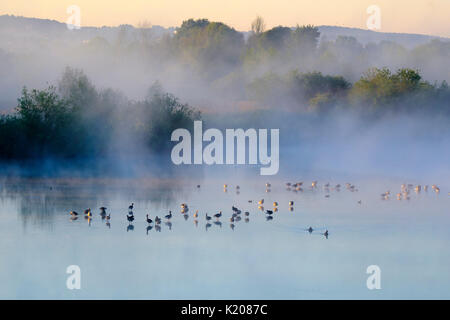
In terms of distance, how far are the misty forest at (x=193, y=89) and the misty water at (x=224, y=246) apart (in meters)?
12.4

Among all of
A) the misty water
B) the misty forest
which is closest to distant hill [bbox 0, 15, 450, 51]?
the misty forest

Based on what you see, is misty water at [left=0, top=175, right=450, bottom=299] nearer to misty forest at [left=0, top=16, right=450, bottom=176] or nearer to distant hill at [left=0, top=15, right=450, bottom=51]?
misty forest at [left=0, top=16, right=450, bottom=176]

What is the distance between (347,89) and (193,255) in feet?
151

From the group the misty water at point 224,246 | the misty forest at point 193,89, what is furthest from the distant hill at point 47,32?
A: the misty water at point 224,246

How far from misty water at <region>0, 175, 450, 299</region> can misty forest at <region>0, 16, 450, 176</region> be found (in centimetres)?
1238

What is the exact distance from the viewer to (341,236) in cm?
2375

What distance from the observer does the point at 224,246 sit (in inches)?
887

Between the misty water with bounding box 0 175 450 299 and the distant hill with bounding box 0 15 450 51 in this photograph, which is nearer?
the misty water with bounding box 0 175 450 299

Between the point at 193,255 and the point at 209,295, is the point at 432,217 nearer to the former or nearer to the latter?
the point at 193,255

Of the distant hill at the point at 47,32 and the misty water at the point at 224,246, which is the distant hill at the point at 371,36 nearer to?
the distant hill at the point at 47,32

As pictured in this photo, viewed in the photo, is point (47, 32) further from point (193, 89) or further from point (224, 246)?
point (224, 246)

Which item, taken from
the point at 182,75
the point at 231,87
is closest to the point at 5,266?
the point at 231,87

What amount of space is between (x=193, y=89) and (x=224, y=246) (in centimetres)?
5702

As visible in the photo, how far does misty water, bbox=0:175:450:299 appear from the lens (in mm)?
18547
